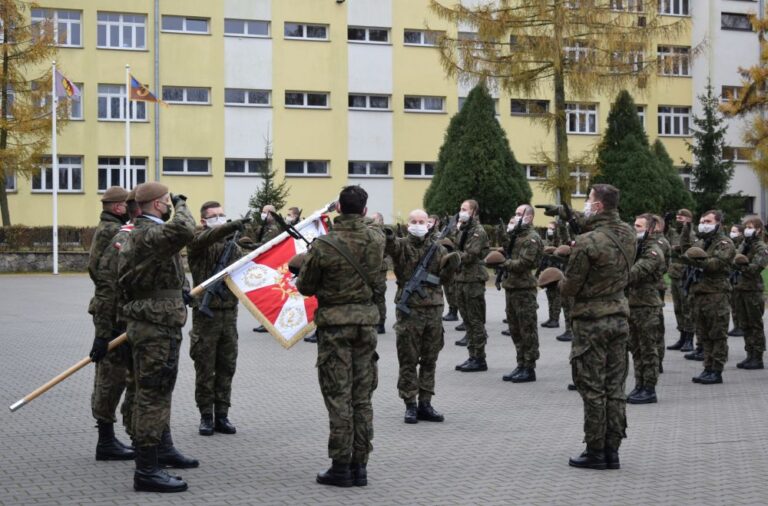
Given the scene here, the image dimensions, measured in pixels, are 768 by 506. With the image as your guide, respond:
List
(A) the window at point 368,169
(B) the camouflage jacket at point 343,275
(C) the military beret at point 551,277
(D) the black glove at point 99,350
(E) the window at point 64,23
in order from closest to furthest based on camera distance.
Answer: (B) the camouflage jacket at point 343,275
(D) the black glove at point 99,350
(C) the military beret at point 551,277
(E) the window at point 64,23
(A) the window at point 368,169

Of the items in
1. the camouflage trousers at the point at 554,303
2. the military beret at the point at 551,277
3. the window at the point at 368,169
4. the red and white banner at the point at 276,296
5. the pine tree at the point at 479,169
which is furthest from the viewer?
the window at the point at 368,169

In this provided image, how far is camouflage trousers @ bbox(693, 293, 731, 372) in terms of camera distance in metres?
12.9

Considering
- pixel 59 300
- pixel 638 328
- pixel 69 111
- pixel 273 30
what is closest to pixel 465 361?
pixel 638 328

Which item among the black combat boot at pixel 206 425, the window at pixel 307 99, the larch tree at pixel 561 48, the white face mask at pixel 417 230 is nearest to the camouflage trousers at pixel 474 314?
the white face mask at pixel 417 230

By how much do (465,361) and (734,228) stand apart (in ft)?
14.4

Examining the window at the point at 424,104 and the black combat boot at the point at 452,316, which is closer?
the black combat boot at the point at 452,316

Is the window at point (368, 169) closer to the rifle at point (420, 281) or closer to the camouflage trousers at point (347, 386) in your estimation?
the rifle at point (420, 281)

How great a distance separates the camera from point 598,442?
8227 millimetres

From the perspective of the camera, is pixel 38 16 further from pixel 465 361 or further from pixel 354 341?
pixel 354 341

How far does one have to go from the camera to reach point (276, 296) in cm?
1025

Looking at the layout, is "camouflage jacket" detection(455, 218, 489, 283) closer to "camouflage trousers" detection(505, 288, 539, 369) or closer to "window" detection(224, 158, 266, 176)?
"camouflage trousers" detection(505, 288, 539, 369)

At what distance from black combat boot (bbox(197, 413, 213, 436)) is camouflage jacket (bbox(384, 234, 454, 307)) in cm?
211

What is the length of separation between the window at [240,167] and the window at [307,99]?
9.39ft

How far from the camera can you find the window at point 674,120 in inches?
1981
